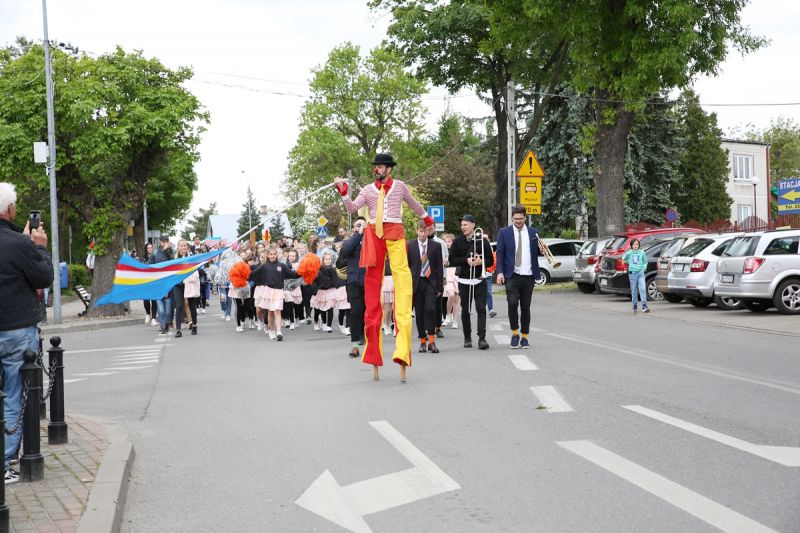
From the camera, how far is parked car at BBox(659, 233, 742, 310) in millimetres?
20875

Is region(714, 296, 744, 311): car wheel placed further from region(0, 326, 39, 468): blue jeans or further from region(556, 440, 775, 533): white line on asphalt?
region(0, 326, 39, 468): blue jeans

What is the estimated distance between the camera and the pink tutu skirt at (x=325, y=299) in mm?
18250

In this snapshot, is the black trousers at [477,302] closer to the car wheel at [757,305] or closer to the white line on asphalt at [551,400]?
the white line on asphalt at [551,400]

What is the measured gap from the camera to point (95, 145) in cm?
2514

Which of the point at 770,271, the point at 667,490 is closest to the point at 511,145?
the point at 770,271

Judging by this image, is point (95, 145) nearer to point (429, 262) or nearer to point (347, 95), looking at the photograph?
point (429, 262)

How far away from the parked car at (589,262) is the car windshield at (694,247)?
547 centimetres

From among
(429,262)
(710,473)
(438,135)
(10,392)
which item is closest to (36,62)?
(429,262)

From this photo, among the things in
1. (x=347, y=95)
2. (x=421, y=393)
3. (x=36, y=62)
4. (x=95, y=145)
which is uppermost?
(x=347, y=95)

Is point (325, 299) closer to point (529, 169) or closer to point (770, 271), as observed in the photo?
point (770, 271)

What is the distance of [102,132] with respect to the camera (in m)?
25.0

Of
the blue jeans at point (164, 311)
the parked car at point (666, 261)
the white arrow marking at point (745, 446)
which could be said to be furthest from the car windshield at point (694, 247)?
the white arrow marking at point (745, 446)

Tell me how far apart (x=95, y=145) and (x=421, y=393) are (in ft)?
60.0

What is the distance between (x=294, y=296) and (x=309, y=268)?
2.05 meters
